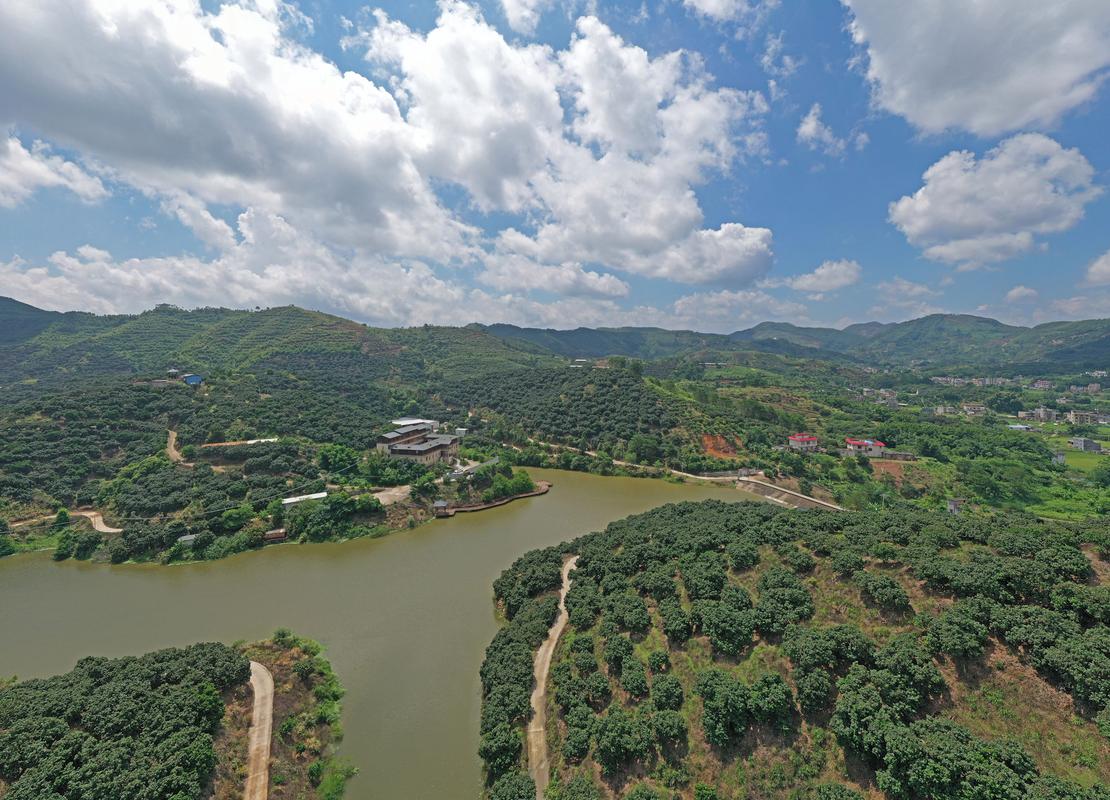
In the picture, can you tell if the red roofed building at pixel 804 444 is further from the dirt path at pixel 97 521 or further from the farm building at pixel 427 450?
the dirt path at pixel 97 521

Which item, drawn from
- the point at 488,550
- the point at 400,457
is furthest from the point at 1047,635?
the point at 400,457

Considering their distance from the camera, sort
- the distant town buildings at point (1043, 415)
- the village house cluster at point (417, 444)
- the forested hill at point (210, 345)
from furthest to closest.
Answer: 1. the forested hill at point (210, 345)
2. the distant town buildings at point (1043, 415)
3. the village house cluster at point (417, 444)

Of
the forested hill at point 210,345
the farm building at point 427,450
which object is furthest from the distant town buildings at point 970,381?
the farm building at point 427,450

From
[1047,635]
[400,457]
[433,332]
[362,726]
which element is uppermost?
[433,332]

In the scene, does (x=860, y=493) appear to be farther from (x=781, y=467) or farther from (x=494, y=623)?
(x=494, y=623)

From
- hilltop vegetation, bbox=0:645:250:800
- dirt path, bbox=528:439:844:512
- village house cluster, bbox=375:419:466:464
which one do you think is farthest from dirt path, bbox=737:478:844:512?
hilltop vegetation, bbox=0:645:250:800

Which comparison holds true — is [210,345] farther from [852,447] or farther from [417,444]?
[852,447]

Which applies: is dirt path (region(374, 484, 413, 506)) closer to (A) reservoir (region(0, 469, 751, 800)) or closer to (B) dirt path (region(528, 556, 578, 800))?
(A) reservoir (region(0, 469, 751, 800))
